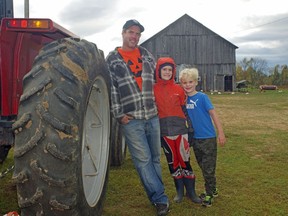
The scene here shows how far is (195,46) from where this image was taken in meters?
37.0

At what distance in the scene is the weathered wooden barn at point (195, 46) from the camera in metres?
36.8

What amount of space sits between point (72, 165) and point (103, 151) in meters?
1.50

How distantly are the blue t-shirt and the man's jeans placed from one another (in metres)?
0.55

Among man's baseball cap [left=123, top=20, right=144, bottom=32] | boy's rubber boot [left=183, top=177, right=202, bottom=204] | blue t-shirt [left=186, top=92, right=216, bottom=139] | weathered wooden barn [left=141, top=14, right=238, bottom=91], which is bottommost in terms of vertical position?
boy's rubber boot [left=183, top=177, right=202, bottom=204]

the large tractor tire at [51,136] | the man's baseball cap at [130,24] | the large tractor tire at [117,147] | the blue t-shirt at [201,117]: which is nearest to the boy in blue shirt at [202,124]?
the blue t-shirt at [201,117]

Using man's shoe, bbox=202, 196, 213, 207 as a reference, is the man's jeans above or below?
above

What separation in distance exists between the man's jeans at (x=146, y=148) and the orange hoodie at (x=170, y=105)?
175mm

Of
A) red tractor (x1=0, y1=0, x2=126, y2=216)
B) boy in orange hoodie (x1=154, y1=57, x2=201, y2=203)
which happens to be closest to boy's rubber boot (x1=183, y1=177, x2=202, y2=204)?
boy in orange hoodie (x1=154, y1=57, x2=201, y2=203)

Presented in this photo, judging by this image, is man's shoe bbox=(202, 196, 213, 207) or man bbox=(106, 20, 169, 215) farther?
man's shoe bbox=(202, 196, 213, 207)

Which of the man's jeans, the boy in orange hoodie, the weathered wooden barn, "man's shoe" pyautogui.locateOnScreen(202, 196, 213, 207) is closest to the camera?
the man's jeans

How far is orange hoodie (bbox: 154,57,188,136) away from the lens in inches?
169

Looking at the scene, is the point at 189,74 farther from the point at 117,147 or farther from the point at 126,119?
the point at 117,147

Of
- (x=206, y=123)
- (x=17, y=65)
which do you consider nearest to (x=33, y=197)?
(x=17, y=65)

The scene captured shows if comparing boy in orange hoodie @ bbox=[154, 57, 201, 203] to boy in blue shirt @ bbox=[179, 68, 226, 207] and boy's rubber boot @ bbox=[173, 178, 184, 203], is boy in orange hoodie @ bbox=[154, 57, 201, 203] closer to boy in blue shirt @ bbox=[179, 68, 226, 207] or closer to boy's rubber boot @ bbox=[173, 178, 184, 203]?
boy's rubber boot @ bbox=[173, 178, 184, 203]
